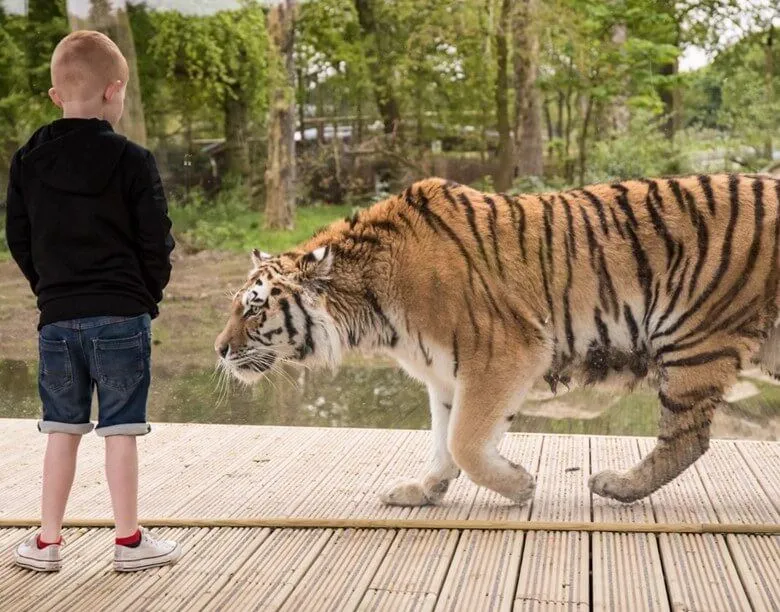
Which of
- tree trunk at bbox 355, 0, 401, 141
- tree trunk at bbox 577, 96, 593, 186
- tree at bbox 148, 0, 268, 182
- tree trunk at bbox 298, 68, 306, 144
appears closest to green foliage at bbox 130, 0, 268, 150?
tree at bbox 148, 0, 268, 182

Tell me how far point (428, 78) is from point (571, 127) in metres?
0.47

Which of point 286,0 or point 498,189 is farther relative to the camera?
point 286,0

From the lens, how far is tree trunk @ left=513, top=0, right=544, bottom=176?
3560mm

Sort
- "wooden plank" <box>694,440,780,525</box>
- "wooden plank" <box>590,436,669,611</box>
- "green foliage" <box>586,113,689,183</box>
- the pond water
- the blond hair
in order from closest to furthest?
"wooden plank" <box>590,436,669,611</box>
the blond hair
"wooden plank" <box>694,440,780,525</box>
the pond water
"green foliage" <box>586,113,689,183</box>

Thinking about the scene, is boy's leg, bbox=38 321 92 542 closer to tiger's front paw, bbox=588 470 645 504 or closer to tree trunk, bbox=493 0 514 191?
tiger's front paw, bbox=588 470 645 504

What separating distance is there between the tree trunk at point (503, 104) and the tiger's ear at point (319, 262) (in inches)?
51.4

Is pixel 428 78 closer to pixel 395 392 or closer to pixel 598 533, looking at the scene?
pixel 395 392

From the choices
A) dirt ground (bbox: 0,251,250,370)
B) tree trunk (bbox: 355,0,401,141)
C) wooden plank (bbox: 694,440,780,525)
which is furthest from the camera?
dirt ground (bbox: 0,251,250,370)

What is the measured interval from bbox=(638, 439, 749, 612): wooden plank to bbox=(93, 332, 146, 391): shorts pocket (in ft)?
2.97

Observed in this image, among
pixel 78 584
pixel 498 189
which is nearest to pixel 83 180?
pixel 78 584

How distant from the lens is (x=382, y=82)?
3703mm

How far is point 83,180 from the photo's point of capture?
1.87 meters

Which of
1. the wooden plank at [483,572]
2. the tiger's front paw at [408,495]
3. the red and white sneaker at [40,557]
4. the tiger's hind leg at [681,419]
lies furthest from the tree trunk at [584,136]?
the red and white sneaker at [40,557]

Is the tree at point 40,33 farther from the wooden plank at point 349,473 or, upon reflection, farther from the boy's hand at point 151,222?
the boy's hand at point 151,222
